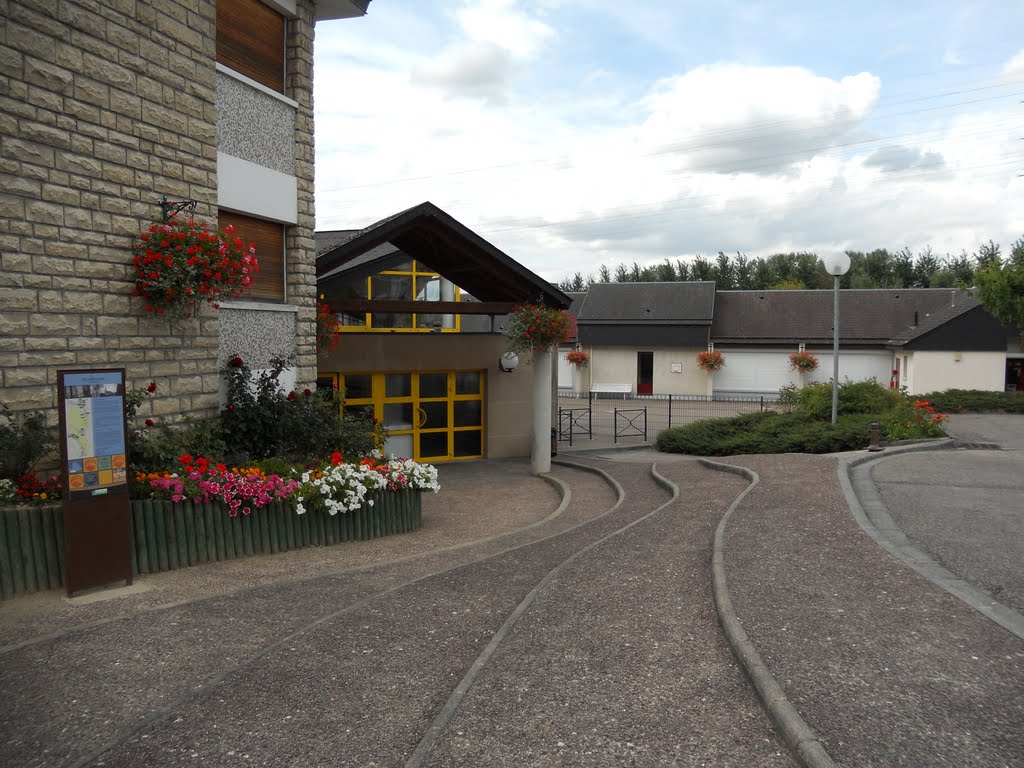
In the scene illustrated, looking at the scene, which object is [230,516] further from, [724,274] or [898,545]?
[724,274]

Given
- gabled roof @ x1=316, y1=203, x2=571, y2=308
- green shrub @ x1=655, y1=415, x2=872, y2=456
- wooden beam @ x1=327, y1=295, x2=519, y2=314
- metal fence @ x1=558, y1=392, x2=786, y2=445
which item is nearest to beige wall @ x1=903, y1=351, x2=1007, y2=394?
metal fence @ x1=558, y1=392, x2=786, y2=445

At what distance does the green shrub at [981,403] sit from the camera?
22.9 m

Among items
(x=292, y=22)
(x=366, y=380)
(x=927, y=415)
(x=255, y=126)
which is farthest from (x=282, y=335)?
(x=927, y=415)

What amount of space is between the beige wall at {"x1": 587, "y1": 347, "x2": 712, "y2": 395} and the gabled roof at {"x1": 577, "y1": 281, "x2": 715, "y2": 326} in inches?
55.6

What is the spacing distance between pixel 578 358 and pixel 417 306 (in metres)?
26.1

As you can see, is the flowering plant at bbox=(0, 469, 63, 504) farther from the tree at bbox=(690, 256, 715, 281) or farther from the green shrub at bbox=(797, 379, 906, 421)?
the tree at bbox=(690, 256, 715, 281)

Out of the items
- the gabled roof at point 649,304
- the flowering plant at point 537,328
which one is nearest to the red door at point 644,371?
the gabled roof at point 649,304

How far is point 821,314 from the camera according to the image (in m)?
38.8

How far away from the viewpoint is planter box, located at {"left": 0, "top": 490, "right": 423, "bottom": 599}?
5887 millimetres

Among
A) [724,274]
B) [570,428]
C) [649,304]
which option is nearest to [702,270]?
[724,274]

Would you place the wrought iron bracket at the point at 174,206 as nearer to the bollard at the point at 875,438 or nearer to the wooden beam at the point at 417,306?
the wooden beam at the point at 417,306

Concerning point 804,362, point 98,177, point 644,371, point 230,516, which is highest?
point 98,177

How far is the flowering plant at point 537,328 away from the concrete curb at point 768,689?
8693 mm

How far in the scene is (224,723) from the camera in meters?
3.91
